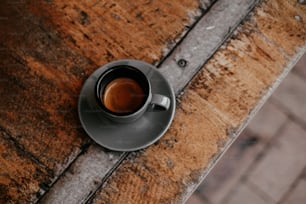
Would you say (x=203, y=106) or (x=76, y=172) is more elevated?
Answer: (x=203, y=106)

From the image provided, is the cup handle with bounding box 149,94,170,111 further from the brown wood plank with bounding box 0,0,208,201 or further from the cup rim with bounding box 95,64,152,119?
the brown wood plank with bounding box 0,0,208,201

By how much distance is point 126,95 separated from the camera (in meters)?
0.80

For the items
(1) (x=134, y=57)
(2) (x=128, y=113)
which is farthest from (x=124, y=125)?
(1) (x=134, y=57)

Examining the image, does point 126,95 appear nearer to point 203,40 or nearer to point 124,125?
point 124,125

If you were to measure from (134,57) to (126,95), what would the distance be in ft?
0.39

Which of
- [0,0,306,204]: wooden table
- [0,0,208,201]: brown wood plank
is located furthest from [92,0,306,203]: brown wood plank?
[0,0,208,201]: brown wood plank

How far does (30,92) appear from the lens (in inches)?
33.5

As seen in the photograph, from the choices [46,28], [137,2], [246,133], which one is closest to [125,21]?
[137,2]

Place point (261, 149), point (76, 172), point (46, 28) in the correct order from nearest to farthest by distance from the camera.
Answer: point (76, 172), point (46, 28), point (261, 149)

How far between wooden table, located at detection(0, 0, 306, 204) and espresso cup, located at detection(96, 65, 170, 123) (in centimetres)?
8

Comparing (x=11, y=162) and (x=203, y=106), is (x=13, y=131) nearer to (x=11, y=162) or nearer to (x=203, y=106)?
(x=11, y=162)

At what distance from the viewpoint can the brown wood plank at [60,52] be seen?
82 centimetres

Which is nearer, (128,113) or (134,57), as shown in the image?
(128,113)

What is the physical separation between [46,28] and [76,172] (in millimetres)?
343
